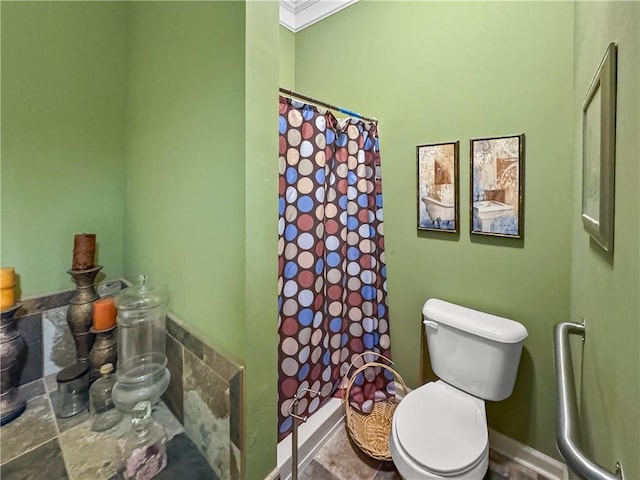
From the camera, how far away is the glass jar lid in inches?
46.8

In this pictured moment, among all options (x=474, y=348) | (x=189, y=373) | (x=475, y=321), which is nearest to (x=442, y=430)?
(x=474, y=348)

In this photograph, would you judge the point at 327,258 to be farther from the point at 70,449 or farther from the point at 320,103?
the point at 70,449

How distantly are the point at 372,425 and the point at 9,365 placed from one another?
1733 mm

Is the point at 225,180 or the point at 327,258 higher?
the point at 225,180

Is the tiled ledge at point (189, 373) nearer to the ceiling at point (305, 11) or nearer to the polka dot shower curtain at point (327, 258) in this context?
the polka dot shower curtain at point (327, 258)

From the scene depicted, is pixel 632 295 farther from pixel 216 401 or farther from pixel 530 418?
pixel 530 418

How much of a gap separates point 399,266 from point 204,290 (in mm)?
1202

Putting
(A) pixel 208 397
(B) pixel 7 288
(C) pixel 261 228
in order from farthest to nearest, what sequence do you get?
(B) pixel 7 288 < (A) pixel 208 397 < (C) pixel 261 228

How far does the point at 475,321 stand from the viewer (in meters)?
1.38

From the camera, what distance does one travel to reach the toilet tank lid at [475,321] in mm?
1297

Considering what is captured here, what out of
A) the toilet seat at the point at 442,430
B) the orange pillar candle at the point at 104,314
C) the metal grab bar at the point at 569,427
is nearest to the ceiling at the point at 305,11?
the orange pillar candle at the point at 104,314

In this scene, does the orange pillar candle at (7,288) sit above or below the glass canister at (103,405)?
above

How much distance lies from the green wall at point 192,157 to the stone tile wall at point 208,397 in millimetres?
60

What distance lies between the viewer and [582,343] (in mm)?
900
